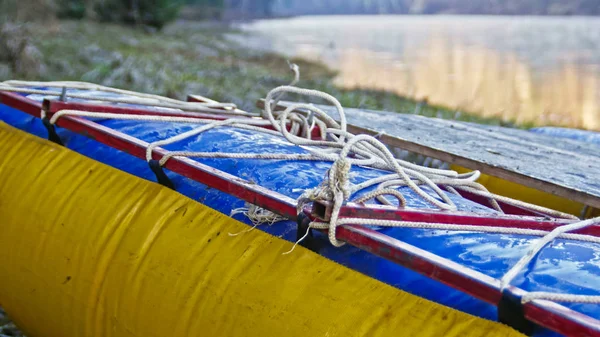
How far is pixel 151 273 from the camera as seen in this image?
7.29 feet

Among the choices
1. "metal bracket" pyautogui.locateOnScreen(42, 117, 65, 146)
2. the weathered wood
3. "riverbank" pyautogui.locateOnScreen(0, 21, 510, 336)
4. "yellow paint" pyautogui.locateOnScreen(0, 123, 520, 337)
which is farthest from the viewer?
"riverbank" pyautogui.locateOnScreen(0, 21, 510, 336)

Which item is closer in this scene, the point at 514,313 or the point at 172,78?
the point at 514,313

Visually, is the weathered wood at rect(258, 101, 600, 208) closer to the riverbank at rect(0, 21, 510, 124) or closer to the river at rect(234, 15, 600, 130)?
the riverbank at rect(0, 21, 510, 124)

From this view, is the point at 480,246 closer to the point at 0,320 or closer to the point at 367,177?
the point at 367,177

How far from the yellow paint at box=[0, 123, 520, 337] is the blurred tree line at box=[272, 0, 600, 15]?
312 ft

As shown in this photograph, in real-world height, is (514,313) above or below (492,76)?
above

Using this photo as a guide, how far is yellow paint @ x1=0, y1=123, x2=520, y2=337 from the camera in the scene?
5.81ft

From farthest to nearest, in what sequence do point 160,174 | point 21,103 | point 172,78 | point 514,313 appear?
point 172,78 → point 21,103 → point 160,174 → point 514,313

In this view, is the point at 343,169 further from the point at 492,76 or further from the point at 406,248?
the point at 492,76

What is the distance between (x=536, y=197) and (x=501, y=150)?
2.11ft

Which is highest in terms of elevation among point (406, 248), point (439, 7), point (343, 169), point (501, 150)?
point (439, 7)

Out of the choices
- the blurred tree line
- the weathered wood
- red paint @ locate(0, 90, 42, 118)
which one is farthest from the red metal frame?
the blurred tree line

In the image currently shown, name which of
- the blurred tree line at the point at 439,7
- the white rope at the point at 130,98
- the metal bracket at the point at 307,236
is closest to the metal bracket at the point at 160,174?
the metal bracket at the point at 307,236

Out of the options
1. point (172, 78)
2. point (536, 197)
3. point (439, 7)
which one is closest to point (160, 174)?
point (536, 197)
